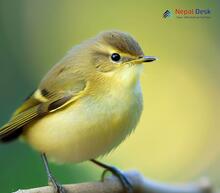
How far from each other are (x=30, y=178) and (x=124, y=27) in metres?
0.49

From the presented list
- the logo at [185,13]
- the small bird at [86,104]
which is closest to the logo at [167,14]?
the logo at [185,13]

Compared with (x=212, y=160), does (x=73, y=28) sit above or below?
above

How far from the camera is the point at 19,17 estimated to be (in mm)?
1935

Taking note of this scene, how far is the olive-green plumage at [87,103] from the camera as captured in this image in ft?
4.71

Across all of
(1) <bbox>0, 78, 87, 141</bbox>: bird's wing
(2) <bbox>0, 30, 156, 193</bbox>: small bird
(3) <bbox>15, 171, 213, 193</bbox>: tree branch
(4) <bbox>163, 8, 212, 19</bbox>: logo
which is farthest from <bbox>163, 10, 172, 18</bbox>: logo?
(3) <bbox>15, 171, 213, 193</bbox>: tree branch

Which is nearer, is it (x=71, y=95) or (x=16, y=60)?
(x=71, y=95)

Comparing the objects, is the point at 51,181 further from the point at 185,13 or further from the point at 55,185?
the point at 185,13

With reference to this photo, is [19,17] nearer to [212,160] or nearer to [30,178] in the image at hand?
[30,178]

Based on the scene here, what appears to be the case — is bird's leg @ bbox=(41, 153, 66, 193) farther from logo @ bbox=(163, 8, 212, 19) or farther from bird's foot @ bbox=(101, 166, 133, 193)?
logo @ bbox=(163, 8, 212, 19)

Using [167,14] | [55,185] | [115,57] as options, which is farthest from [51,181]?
[167,14]

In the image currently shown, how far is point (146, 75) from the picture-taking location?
148 centimetres

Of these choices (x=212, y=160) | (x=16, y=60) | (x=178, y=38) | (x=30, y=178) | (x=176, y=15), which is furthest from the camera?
(x=212, y=160)

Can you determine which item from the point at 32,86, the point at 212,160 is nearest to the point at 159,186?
the point at 32,86

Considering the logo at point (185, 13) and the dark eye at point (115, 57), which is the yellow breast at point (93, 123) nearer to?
the dark eye at point (115, 57)
